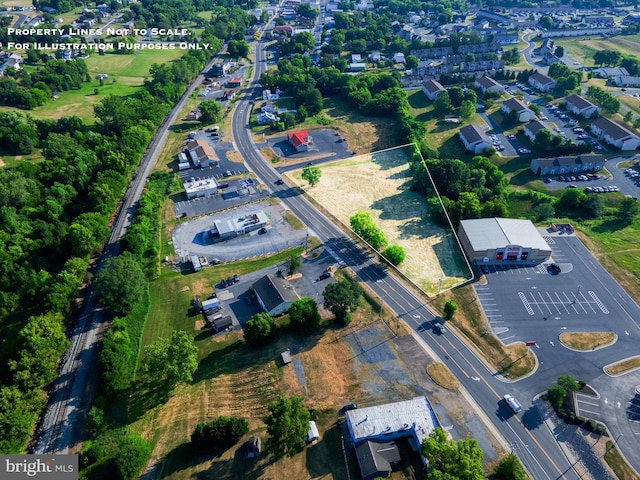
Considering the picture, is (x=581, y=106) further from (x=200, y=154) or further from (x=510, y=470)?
(x=510, y=470)

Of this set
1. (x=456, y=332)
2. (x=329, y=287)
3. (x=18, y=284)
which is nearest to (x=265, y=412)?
(x=329, y=287)

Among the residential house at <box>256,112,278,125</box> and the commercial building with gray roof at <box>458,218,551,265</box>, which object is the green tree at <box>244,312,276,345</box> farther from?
the residential house at <box>256,112,278,125</box>

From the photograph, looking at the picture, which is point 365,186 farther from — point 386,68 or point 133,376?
point 386,68

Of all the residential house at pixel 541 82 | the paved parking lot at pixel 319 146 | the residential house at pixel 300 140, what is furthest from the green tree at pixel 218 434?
the residential house at pixel 541 82

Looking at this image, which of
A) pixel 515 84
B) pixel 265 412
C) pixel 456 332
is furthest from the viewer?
pixel 515 84

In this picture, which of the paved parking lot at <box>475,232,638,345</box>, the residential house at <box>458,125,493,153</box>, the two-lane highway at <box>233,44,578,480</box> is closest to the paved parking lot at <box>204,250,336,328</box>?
the two-lane highway at <box>233,44,578,480</box>
